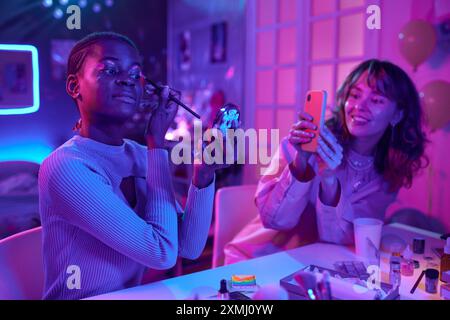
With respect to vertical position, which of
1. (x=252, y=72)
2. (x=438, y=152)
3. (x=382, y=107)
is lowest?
(x=438, y=152)

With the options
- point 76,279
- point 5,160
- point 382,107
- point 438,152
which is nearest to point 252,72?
point 438,152

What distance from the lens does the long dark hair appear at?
4.82 feet

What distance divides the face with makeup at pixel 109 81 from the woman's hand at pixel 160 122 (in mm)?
60

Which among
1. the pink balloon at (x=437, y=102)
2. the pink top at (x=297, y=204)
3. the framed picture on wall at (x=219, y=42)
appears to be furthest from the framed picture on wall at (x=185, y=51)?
the pink top at (x=297, y=204)

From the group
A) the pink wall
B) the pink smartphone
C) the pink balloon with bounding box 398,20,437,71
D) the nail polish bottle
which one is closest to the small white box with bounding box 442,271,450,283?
the pink smartphone

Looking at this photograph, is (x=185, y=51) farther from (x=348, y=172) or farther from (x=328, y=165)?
(x=328, y=165)

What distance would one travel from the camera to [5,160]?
3.95ft

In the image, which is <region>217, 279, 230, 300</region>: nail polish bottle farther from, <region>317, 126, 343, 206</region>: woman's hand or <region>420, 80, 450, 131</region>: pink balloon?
<region>420, 80, 450, 131</region>: pink balloon

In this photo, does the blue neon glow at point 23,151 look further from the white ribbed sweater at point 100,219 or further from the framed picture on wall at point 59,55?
the white ribbed sweater at point 100,219

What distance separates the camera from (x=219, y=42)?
3717 millimetres

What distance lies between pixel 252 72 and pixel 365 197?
5.82 feet

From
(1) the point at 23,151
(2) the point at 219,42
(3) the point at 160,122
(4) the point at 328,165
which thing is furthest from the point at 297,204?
(2) the point at 219,42

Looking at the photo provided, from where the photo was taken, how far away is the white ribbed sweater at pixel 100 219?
0.89 meters
